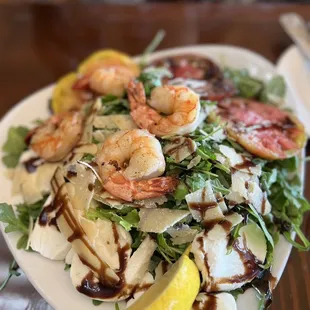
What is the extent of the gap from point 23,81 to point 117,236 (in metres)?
1.32

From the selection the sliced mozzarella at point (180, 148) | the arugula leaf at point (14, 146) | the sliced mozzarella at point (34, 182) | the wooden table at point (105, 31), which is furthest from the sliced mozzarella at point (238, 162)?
the wooden table at point (105, 31)

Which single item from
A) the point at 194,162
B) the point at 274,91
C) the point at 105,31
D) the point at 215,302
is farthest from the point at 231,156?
the point at 105,31

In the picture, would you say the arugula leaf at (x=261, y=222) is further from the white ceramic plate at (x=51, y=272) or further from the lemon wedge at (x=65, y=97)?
the lemon wedge at (x=65, y=97)

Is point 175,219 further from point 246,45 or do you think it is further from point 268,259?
point 246,45

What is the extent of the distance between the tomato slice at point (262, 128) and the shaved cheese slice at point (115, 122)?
0.35 m

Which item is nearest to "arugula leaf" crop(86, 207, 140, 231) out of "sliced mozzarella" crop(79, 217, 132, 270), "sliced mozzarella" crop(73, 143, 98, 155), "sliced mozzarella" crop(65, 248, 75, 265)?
"sliced mozzarella" crop(79, 217, 132, 270)

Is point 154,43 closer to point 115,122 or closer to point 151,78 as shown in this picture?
point 151,78

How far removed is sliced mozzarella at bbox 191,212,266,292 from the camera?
1382 mm

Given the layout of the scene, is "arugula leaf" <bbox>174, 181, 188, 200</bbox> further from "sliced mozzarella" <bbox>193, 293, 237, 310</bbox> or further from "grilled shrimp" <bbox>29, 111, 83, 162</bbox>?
"grilled shrimp" <bbox>29, 111, 83, 162</bbox>

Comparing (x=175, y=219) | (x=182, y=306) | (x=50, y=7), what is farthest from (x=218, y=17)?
(x=182, y=306)

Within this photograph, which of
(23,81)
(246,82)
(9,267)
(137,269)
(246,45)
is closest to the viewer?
(137,269)

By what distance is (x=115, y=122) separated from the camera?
1730 mm

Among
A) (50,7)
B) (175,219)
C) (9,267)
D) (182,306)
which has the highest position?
(50,7)

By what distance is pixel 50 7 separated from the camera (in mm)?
2914
